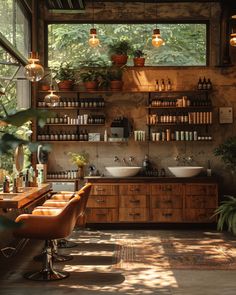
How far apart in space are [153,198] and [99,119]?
70.1 inches

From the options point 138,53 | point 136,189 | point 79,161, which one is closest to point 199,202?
point 136,189

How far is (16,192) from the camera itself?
19.5 ft

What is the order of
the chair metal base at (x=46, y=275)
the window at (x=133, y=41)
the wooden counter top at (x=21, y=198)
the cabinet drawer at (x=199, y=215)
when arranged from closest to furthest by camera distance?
the wooden counter top at (x=21, y=198) → the chair metal base at (x=46, y=275) → the cabinet drawer at (x=199, y=215) → the window at (x=133, y=41)

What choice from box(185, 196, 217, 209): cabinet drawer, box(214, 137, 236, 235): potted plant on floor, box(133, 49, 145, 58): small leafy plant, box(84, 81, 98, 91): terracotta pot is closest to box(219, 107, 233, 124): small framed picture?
box(214, 137, 236, 235): potted plant on floor

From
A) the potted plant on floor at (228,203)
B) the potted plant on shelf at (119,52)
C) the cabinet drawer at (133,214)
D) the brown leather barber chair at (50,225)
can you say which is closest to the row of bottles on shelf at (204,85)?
the potted plant on floor at (228,203)

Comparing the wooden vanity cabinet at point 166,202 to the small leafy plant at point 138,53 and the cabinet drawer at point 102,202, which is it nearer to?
the cabinet drawer at point 102,202

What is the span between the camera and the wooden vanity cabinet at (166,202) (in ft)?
28.3

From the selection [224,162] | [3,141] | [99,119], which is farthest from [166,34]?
[3,141]

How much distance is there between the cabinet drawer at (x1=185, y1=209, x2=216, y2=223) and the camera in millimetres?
8617

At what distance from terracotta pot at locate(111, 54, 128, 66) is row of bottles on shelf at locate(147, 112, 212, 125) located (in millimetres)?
1113

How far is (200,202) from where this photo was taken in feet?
28.3

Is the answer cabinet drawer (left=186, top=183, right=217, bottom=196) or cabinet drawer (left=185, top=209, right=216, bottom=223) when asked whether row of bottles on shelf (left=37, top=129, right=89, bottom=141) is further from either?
cabinet drawer (left=185, top=209, right=216, bottom=223)

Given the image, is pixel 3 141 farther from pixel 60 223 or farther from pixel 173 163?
pixel 173 163

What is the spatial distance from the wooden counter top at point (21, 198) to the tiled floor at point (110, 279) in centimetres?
78
